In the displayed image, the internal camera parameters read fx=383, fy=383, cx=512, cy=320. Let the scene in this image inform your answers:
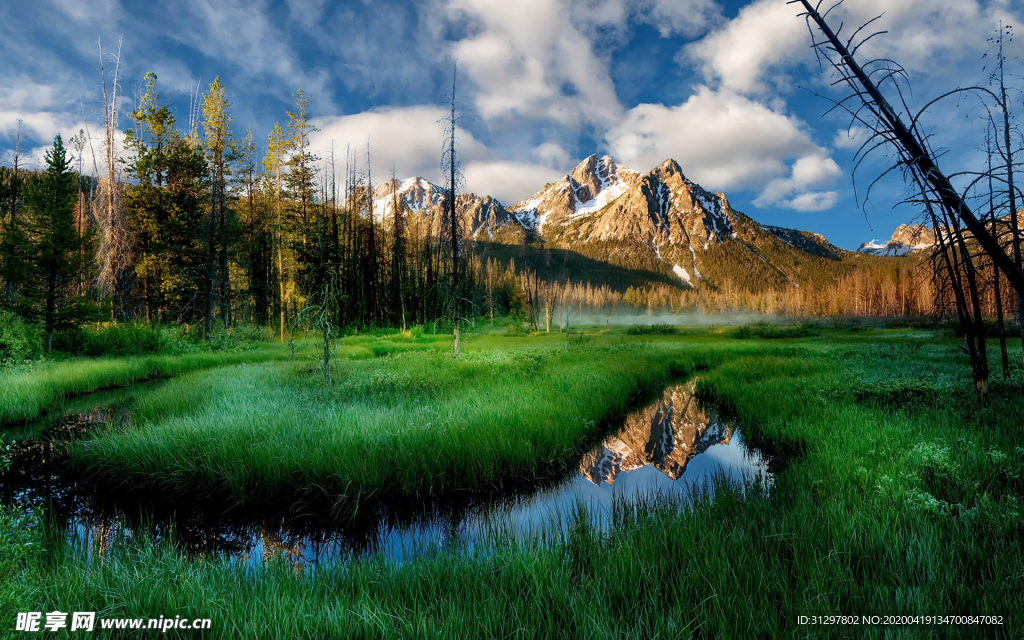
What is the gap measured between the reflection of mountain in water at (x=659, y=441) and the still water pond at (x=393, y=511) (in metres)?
0.05

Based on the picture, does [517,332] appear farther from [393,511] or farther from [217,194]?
[393,511]

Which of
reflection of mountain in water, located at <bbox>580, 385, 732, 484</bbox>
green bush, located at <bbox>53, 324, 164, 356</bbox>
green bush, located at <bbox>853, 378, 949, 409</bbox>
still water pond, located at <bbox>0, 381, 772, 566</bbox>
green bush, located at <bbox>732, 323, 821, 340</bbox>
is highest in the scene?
green bush, located at <bbox>53, 324, 164, 356</bbox>

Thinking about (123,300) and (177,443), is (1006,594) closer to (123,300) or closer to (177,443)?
(177,443)

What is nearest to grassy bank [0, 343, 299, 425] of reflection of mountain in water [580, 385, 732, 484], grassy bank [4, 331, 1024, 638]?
grassy bank [4, 331, 1024, 638]

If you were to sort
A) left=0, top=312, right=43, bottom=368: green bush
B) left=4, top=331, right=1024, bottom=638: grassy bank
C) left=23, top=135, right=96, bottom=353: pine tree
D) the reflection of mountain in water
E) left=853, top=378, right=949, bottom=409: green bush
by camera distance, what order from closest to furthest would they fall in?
left=4, top=331, right=1024, bottom=638: grassy bank → the reflection of mountain in water → left=853, top=378, right=949, bottom=409: green bush → left=0, top=312, right=43, bottom=368: green bush → left=23, top=135, right=96, bottom=353: pine tree

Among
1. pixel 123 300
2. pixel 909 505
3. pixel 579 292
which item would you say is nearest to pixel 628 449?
pixel 909 505

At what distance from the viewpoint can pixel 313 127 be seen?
29.7 m

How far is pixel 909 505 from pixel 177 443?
10685 mm

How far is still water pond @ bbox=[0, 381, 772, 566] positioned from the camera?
484cm

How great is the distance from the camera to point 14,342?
14.7 metres

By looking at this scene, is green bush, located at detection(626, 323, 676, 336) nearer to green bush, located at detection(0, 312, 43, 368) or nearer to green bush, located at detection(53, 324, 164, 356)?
green bush, located at detection(53, 324, 164, 356)

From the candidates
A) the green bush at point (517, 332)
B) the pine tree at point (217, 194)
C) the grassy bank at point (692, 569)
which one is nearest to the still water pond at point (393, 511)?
the grassy bank at point (692, 569)

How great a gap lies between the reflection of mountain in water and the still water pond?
0.05 meters

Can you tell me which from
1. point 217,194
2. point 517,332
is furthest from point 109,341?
point 517,332
